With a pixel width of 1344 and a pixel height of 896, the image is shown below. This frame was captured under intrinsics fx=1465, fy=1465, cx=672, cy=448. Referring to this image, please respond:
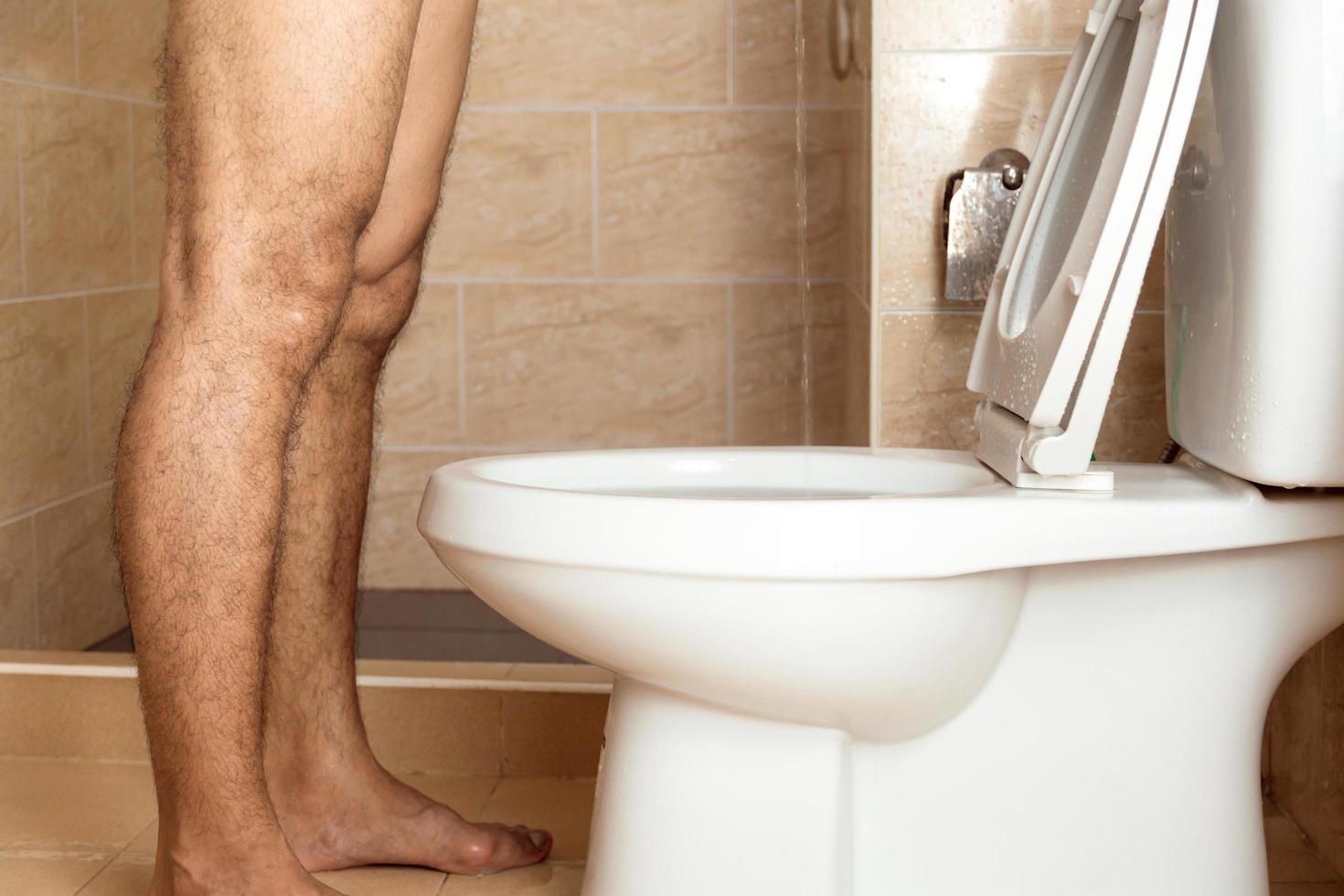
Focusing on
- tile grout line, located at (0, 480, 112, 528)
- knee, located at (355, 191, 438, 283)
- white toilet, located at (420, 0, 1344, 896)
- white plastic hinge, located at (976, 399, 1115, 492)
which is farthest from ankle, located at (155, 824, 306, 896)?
tile grout line, located at (0, 480, 112, 528)

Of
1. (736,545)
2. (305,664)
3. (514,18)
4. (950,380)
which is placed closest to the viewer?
(736,545)

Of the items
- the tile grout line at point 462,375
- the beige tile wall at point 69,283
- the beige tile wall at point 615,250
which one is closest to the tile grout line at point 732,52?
the beige tile wall at point 615,250

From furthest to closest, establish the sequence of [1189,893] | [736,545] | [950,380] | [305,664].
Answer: [950,380], [305,664], [1189,893], [736,545]

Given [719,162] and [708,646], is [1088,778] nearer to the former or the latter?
A: [708,646]

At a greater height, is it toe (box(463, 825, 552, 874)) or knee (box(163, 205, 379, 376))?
knee (box(163, 205, 379, 376))

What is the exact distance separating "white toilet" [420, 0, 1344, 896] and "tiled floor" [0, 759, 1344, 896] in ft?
0.82

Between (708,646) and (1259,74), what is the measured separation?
481mm

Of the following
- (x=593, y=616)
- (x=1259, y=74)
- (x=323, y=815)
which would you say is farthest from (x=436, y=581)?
(x=1259, y=74)

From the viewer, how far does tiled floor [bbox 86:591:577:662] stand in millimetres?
2014

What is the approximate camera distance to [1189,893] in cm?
95

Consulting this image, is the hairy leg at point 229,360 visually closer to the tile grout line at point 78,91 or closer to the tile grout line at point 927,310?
the tile grout line at point 927,310

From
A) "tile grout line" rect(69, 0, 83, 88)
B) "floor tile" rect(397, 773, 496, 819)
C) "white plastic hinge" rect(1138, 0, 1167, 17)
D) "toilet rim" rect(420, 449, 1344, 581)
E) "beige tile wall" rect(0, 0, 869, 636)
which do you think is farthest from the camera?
"beige tile wall" rect(0, 0, 869, 636)

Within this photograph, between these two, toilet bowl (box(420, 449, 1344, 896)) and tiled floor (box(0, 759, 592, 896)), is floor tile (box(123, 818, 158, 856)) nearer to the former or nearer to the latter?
tiled floor (box(0, 759, 592, 896))

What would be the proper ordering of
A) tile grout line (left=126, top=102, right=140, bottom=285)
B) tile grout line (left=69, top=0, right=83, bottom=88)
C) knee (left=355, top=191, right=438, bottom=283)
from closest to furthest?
knee (left=355, top=191, right=438, bottom=283) < tile grout line (left=69, top=0, right=83, bottom=88) < tile grout line (left=126, top=102, right=140, bottom=285)
